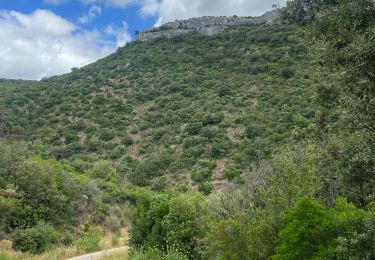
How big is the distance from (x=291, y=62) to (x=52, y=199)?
112 feet

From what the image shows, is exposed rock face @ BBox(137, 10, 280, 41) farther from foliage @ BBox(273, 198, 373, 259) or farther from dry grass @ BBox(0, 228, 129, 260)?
foliage @ BBox(273, 198, 373, 259)

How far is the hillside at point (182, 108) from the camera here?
129 ft

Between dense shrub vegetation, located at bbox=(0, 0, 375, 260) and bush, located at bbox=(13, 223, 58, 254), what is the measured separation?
81 millimetres

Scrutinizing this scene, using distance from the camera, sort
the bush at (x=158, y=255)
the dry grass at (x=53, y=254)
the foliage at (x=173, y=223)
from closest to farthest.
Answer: the bush at (x=158, y=255) → the foliage at (x=173, y=223) → the dry grass at (x=53, y=254)

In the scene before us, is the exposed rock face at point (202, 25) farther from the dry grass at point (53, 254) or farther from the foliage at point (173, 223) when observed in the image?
the foliage at point (173, 223)

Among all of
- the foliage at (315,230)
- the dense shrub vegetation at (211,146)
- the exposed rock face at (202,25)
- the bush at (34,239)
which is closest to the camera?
the foliage at (315,230)

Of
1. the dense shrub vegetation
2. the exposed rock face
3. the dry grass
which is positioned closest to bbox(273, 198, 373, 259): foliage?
the dense shrub vegetation

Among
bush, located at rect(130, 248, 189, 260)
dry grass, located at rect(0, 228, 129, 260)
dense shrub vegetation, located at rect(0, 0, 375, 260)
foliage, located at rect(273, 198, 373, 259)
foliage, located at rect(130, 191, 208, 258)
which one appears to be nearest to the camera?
foliage, located at rect(273, 198, 373, 259)

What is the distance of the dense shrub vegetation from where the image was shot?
435 inches

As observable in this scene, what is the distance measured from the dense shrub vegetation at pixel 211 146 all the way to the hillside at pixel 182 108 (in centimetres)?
20

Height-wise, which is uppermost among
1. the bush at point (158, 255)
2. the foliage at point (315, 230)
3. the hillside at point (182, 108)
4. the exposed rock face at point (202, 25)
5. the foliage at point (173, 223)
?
the exposed rock face at point (202, 25)

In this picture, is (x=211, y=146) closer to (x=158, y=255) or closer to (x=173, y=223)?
(x=173, y=223)

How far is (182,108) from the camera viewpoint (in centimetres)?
4953

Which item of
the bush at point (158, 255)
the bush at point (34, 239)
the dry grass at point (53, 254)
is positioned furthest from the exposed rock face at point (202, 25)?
the bush at point (158, 255)
